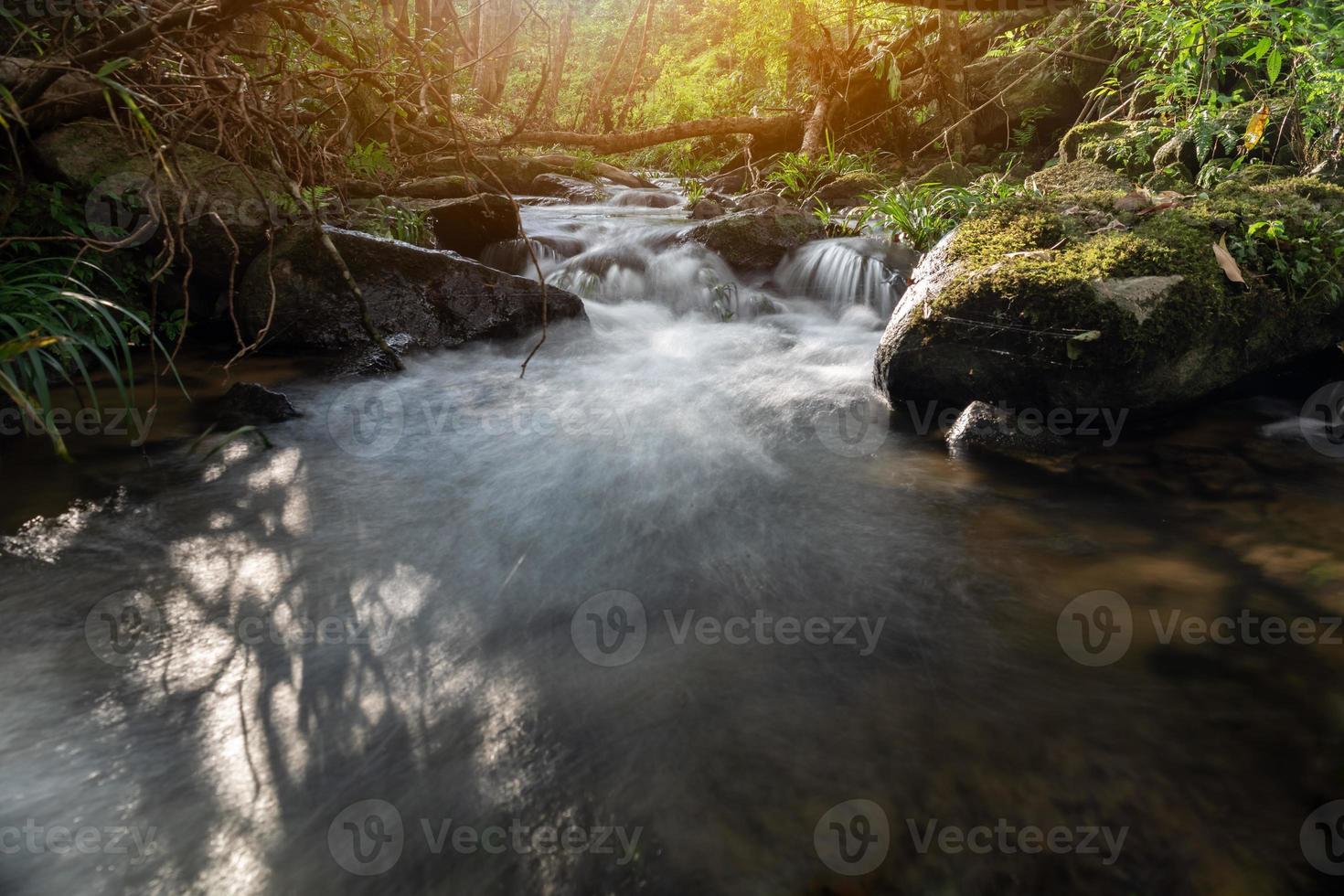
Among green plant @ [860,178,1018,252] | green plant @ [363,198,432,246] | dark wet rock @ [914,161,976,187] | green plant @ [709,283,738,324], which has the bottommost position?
green plant @ [709,283,738,324]

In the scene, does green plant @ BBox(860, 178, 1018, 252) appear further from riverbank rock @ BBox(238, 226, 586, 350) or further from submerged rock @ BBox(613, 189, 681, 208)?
submerged rock @ BBox(613, 189, 681, 208)

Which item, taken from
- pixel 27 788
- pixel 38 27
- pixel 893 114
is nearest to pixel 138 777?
pixel 27 788

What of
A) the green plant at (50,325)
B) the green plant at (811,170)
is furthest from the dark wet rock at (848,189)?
the green plant at (50,325)

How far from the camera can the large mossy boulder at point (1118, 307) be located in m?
3.38

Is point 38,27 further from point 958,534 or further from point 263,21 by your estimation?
point 958,534

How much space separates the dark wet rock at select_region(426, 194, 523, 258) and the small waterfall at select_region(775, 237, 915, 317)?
3.05m

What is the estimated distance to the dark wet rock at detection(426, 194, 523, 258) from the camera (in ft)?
23.6

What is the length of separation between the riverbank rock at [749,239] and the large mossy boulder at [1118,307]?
10.3 feet

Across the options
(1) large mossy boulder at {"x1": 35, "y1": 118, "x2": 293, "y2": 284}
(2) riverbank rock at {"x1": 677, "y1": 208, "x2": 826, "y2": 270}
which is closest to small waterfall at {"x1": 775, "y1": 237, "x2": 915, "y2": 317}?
(2) riverbank rock at {"x1": 677, "y1": 208, "x2": 826, "y2": 270}

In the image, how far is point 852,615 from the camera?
2.40m

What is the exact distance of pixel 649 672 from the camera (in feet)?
6.91

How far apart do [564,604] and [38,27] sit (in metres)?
4.88

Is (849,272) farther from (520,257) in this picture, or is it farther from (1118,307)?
(520,257)

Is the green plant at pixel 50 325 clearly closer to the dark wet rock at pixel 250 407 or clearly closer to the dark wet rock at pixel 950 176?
the dark wet rock at pixel 250 407
